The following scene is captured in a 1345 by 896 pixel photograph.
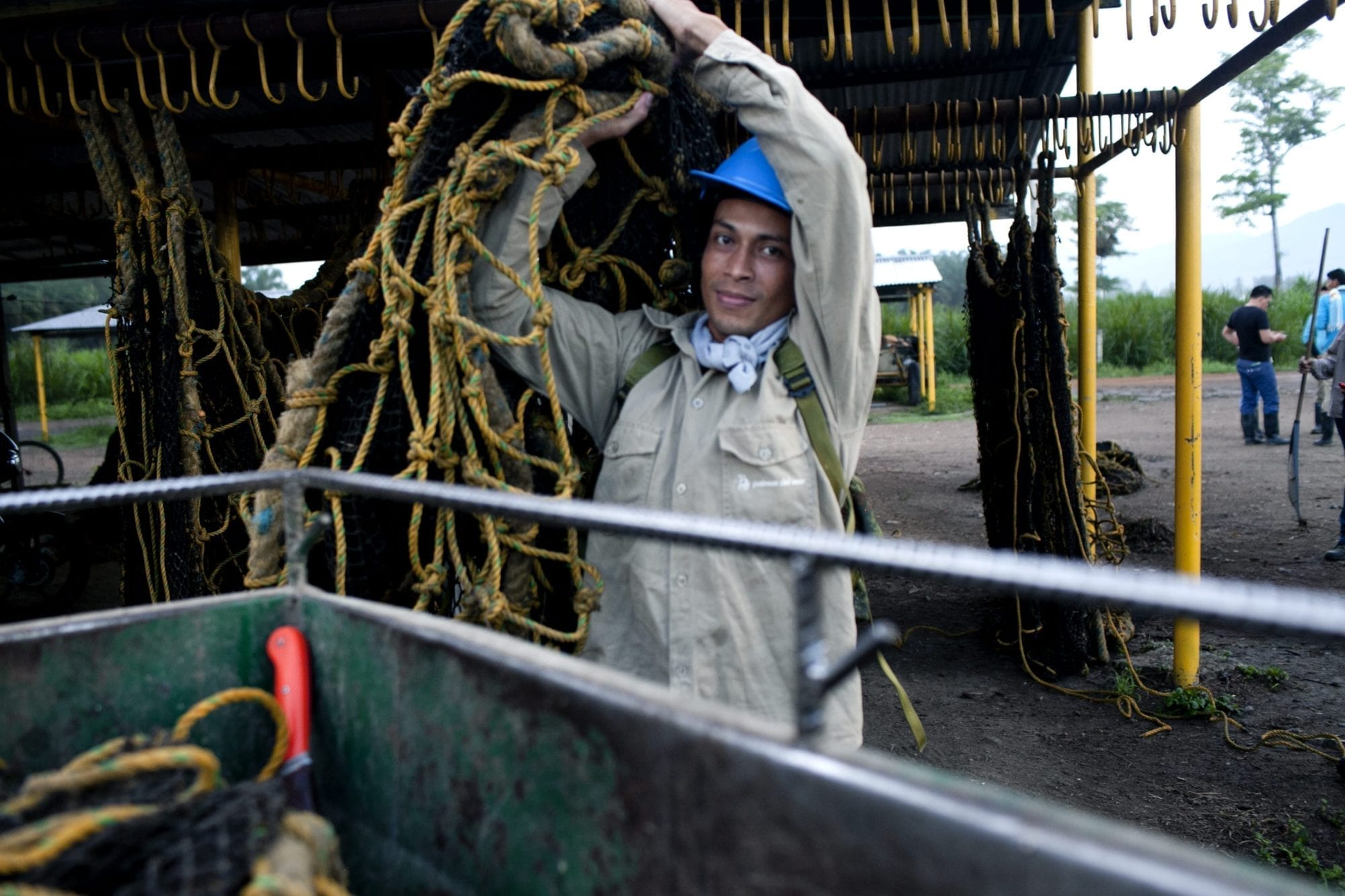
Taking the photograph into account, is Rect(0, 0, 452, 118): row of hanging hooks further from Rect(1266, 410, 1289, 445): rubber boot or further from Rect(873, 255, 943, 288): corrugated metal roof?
Rect(873, 255, 943, 288): corrugated metal roof

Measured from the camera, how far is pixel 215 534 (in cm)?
302

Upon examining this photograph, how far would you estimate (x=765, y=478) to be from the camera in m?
1.72

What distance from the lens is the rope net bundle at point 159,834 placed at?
82 centimetres

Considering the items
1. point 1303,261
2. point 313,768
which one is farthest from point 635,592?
point 1303,261

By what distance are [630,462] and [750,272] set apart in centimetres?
44

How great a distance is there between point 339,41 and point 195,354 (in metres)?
1.15

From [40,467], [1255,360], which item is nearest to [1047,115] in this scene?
[1255,360]

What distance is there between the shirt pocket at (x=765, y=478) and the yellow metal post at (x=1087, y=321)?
98.3 inches

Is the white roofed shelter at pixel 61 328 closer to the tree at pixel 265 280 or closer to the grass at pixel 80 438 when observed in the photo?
the grass at pixel 80 438

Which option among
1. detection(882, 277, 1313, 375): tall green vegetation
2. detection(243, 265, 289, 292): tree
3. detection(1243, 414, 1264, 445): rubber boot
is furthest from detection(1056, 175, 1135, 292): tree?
detection(243, 265, 289, 292): tree

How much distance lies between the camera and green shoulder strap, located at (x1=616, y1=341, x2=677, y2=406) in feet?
6.26

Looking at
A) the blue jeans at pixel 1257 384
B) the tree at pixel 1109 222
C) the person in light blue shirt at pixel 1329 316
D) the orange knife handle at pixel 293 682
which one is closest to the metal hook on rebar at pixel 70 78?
the orange knife handle at pixel 293 682

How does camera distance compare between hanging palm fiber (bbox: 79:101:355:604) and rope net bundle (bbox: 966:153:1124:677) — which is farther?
rope net bundle (bbox: 966:153:1124:677)

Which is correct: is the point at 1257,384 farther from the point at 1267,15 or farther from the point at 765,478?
the point at 765,478
